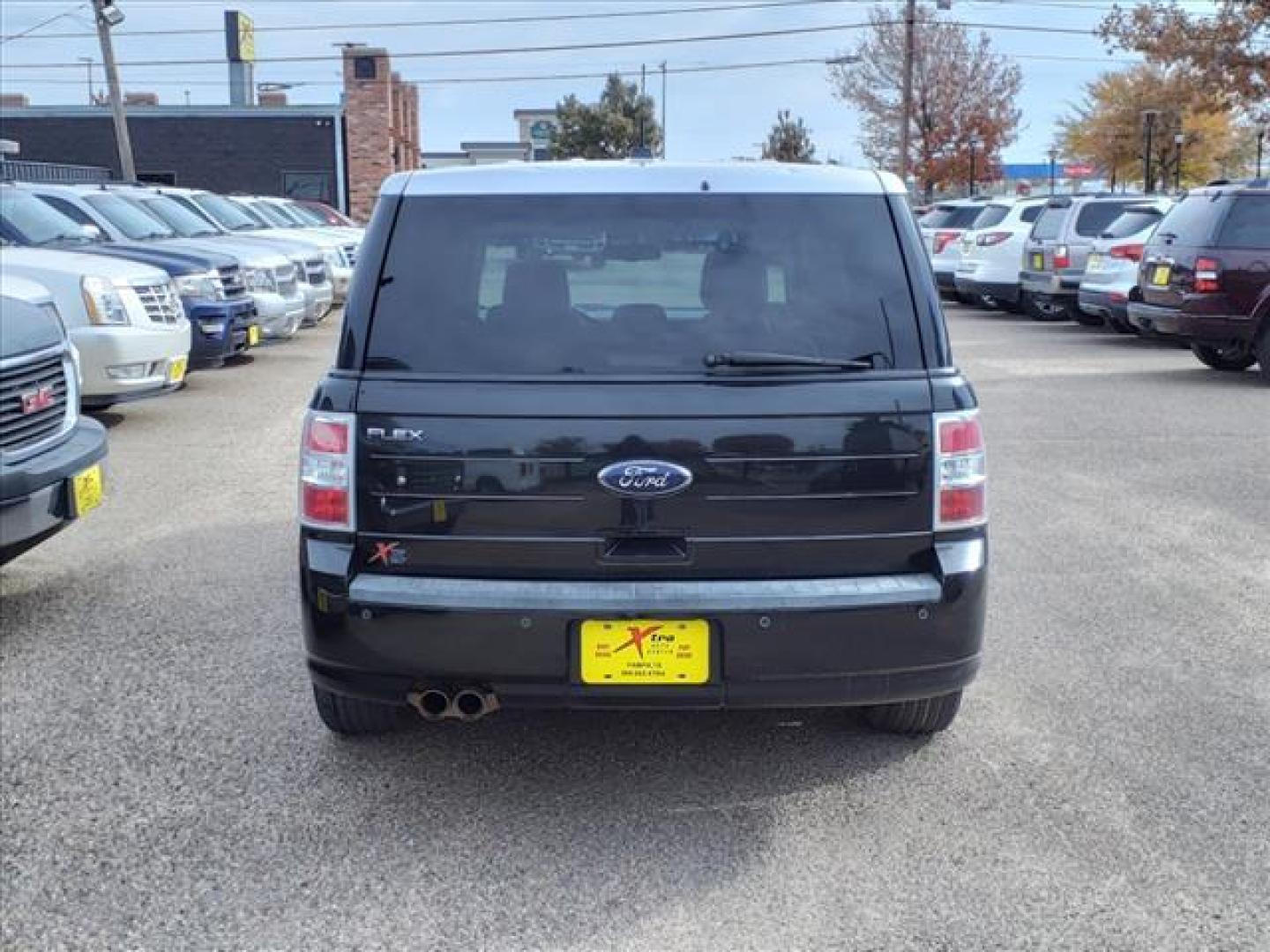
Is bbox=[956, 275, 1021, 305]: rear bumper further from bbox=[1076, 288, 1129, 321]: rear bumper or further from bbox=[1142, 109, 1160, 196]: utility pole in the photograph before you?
bbox=[1142, 109, 1160, 196]: utility pole

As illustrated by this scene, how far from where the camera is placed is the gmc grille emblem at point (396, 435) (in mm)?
3641

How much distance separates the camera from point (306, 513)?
3.80m

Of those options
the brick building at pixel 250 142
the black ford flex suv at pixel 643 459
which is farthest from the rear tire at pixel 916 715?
the brick building at pixel 250 142

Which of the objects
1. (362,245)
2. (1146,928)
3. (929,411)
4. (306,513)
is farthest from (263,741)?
(1146,928)

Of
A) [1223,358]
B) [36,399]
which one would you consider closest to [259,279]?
[36,399]

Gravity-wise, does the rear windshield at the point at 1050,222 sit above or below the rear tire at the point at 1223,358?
above

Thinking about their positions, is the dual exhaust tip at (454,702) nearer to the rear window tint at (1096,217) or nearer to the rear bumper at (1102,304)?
the rear bumper at (1102,304)

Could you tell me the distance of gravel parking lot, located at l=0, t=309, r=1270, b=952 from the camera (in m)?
3.34

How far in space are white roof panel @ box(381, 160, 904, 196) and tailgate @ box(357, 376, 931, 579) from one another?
0.60 meters

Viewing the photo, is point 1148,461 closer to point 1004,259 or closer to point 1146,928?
point 1146,928

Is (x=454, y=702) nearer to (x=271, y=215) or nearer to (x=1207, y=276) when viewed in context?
(x=1207, y=276)

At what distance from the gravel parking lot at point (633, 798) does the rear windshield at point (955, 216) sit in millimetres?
19026

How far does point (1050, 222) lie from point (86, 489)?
15729 millimetres

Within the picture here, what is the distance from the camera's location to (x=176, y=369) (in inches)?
392
